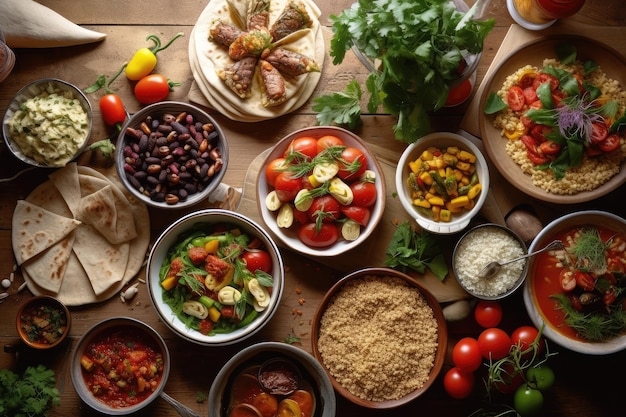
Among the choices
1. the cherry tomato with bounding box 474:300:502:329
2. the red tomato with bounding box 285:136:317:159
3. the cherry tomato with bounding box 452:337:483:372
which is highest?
the red tomato with bounding box 285:136:317:159

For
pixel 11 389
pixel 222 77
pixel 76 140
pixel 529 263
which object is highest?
pixel 222 77

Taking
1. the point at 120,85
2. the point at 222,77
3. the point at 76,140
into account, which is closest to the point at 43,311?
the point at 76,140

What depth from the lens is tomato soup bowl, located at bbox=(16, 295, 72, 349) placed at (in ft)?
10.6

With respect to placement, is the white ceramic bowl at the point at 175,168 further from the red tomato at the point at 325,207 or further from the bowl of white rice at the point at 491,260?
the bowl of white rice at the point at 491,260

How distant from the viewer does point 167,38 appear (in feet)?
11.5

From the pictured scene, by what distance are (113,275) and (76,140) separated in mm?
785

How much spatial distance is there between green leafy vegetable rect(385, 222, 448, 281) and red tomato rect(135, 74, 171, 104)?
1560mm

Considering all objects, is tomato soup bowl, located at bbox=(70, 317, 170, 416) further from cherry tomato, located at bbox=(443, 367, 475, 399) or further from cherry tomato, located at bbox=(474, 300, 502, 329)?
cherry tomato, located at bbox=(474, 300, 502, 329)

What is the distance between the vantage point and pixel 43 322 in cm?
328

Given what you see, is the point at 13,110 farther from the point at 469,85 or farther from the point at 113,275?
the point at 469,85

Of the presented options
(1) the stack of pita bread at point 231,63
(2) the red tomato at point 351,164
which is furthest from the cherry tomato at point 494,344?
(1) the stack of pita bread at point 231,63

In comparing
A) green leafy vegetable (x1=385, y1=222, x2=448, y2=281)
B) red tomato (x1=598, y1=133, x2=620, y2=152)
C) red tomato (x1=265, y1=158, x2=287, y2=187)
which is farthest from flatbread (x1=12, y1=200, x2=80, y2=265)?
red tomato (x1=598, y1=133, x2=620, y2=152)

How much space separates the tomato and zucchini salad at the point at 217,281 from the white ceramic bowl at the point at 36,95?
2.88 feet

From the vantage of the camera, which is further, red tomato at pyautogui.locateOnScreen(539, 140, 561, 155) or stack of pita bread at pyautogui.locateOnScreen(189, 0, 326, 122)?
stack of pita bread at pyautogui.locateOnScreen(189, 0, 326, 122)
